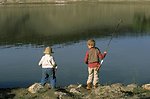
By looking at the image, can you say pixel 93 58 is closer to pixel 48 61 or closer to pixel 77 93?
pixel 77 93

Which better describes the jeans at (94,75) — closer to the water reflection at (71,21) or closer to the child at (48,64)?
→ the child at (48,64)

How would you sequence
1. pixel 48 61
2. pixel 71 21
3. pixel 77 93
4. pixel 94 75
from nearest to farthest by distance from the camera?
pixel 77 93, pixel 48 61, pixel 94 75, pixel 71 21

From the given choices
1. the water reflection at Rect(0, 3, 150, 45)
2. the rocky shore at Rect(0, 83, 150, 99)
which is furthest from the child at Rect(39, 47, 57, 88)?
the water reflection at Rect(0, 3, 150, 45)

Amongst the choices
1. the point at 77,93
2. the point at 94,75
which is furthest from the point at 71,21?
the point at 77,93

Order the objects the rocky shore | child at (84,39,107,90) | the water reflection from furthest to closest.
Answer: the water reflection < child at (84,39,107,90) < the rocky shore

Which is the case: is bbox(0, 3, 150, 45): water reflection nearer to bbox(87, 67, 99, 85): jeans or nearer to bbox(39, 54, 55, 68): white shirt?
bbox(87, 67, 99, 85): jeans

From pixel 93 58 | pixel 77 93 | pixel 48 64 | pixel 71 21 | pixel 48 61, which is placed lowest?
pixel 77 93

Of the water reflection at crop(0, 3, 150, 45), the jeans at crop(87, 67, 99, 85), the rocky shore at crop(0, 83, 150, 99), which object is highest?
the water reflection at crop(0, 3, 150, 45)

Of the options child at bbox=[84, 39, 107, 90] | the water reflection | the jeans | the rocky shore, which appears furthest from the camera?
the water reflection

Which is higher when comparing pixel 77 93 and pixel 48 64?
pixel 48 64

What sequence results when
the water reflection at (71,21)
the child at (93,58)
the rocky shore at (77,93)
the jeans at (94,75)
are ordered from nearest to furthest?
the rocky shore at (77,93) < the child at (93,58) < the jeans at (94,75) < the water reflection at (71,21)

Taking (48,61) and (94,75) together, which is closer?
(48,61)

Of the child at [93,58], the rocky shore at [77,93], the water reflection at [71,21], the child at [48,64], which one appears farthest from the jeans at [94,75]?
the water reflection at [71,21]

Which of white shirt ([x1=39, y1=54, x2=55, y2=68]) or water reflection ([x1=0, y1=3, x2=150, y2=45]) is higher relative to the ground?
water reflection ([x1=0, y1=3, x2=150, y2=45])
